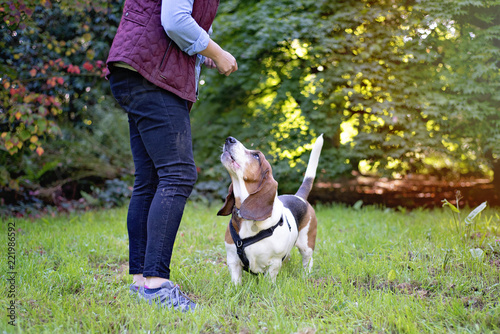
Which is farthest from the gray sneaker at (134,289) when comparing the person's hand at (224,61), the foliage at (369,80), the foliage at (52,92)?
the foliage at (369,80)

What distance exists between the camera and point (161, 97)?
7.11 ft

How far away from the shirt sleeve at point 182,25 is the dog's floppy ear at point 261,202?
915 mm

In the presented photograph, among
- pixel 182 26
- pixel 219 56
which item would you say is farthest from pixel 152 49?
pixel 219 56

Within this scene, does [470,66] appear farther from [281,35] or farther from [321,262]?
[321,262]

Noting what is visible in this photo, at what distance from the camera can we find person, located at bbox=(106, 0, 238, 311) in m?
2.12

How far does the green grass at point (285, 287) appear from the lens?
1961mm

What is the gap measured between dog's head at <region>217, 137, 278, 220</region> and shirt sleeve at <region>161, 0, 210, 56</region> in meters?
0.68

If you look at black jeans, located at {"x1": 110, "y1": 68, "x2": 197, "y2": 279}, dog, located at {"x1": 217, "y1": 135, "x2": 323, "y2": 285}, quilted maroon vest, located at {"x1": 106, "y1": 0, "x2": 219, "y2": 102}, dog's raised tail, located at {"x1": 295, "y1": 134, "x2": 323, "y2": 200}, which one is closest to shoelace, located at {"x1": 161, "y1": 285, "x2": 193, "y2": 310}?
black jeans, located at {"x1": 110, "y1": 68, "x2": 197, "y2": 279}

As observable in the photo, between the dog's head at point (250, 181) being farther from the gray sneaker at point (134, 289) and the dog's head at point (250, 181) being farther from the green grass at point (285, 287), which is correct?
the gray sneaker at point (134, 289)

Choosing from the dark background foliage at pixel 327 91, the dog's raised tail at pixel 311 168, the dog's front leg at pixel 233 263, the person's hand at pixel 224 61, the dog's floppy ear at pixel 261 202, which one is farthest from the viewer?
the dark background foliage at pixel 327 91

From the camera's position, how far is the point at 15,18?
4008 millimetres

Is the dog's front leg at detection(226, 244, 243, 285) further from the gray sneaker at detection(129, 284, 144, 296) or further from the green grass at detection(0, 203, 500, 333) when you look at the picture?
the gray sneaker at detection(129, 284, 144, 296)

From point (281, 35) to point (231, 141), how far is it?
332cm

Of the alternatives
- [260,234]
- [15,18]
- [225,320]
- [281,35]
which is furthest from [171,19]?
[281,35]
